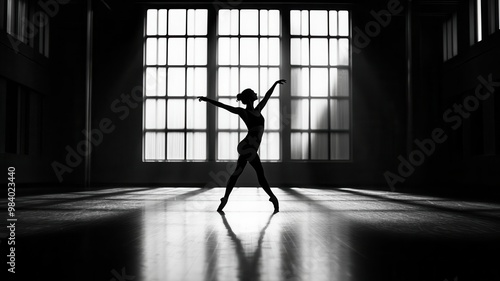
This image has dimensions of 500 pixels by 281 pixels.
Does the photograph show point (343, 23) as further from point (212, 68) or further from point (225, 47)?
point (212, 68)

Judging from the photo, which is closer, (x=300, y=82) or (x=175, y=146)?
(x=175, y=146)

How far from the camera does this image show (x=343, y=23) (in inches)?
901

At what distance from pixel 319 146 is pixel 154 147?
22.0 feet

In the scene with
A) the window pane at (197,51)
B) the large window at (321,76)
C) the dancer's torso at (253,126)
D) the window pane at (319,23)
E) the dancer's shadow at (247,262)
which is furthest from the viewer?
the window pane at (319,23)

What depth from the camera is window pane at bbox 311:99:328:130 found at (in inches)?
889

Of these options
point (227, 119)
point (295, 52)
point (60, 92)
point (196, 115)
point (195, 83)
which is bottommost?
point (227, 119)

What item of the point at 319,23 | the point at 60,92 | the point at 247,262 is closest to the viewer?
the point at 247,262

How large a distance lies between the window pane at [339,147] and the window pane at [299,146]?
1057 millimetres

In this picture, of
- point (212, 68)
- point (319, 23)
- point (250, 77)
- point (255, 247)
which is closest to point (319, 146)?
point (250, 77)

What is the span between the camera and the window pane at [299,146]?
A: 22337 mm

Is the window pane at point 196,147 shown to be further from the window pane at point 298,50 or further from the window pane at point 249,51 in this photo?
the window pane at point 298,50

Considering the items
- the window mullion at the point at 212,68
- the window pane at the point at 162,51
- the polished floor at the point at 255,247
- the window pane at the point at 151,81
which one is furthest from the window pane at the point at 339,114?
the polished floor at the point at 255,247

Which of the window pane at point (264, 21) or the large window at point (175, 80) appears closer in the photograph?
the large window at point (175, 80)

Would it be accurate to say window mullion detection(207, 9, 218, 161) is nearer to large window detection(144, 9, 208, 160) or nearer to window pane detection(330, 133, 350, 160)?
large window detection(144, 9, 208, 160)
